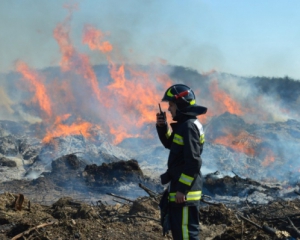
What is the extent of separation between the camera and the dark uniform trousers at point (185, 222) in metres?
3.87

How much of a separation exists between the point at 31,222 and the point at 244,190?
341 inches

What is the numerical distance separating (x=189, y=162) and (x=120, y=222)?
334 cm

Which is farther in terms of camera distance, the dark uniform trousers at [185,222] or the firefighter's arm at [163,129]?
the firefighter's arm at [163,129]

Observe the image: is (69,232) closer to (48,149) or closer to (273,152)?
(48,149)

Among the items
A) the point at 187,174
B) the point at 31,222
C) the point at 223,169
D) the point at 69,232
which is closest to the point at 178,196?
the point at 187,174

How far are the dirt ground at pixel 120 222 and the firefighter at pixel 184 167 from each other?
174cm

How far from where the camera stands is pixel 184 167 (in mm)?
3854

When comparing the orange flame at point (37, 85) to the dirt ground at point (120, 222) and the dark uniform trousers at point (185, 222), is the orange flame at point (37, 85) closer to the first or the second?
the dirt ground at point (120, 222)

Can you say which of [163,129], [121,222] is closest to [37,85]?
[121,222]

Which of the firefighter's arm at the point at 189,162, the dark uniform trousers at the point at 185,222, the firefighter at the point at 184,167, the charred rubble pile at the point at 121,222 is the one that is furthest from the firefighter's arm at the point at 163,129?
the charred rubble pile at the point at 121,222

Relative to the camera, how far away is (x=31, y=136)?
2197 centimetres

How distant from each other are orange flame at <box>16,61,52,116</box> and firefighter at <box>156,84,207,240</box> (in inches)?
948

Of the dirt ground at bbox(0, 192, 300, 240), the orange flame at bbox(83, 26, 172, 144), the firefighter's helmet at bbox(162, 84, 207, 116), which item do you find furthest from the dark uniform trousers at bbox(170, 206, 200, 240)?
the orange flame at bbox(83, 26, 172, 144)

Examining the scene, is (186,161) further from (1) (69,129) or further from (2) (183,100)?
(1) (69,129)
